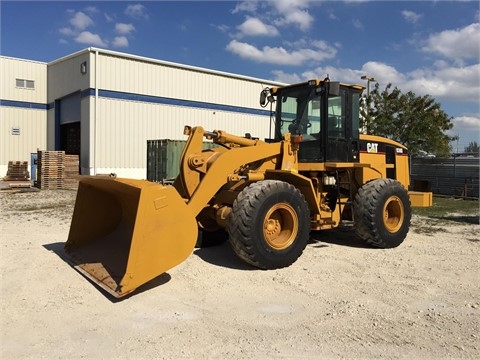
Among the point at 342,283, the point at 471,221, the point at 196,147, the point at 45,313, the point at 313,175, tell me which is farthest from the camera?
the point at 471,221

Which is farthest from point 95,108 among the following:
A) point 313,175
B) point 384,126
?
point 313,175

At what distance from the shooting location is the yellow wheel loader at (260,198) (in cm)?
525

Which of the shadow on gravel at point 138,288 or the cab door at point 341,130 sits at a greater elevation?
the cab door at point 341,130

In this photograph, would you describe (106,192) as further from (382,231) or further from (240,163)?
(382,231)

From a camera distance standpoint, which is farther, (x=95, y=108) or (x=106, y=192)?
(x=95, y=108)

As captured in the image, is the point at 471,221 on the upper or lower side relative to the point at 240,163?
lower

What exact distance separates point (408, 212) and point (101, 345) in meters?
6.15

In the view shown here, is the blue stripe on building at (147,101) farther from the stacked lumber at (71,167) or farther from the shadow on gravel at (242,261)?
the shadow on gravel at (242,261)

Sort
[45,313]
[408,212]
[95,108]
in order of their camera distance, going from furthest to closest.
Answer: [95,108] < [408,212] < [45,313]

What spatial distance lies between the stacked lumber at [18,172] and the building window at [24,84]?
498cm

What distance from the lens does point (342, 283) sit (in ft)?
19.0

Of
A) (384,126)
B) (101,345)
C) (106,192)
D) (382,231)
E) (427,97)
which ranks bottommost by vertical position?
(101,345)

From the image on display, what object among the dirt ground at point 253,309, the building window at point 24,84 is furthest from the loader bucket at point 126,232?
the building window at point 24,84

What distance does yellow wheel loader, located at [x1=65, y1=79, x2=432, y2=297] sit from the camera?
5.25 meters
